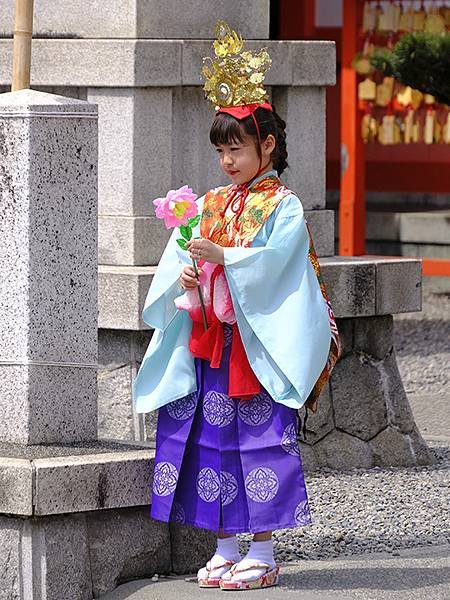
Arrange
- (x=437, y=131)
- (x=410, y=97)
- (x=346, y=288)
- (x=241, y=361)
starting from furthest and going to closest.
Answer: (x=437, y=131) → (x=410, y=97) → (x=346, y=288) → (x=241, y=361)

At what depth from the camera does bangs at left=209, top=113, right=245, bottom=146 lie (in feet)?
14.4

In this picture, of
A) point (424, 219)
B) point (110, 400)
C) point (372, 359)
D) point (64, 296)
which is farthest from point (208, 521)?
point (424, 219)

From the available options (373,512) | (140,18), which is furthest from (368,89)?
(373,512)

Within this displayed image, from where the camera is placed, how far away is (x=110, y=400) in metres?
5.83

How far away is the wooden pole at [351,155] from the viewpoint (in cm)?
1125

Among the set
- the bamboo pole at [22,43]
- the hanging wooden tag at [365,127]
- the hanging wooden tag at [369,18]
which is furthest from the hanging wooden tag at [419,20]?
the bamboo pole at [22,43]

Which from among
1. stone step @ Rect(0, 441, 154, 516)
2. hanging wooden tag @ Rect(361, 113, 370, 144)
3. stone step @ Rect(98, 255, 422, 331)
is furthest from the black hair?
hanging wooden tag @ Rect(361, 113, 370, 144)

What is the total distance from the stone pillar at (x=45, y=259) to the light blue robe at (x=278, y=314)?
0.26m

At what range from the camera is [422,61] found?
939cm

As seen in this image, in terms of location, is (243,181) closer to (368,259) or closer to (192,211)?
(192,211)

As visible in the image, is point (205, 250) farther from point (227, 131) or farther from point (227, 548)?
point (227, 548)

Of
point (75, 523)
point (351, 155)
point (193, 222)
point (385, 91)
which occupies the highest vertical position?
point (385, 91)

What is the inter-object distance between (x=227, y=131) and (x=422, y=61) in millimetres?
→ 5205

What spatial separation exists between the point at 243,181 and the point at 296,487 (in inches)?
32.9
